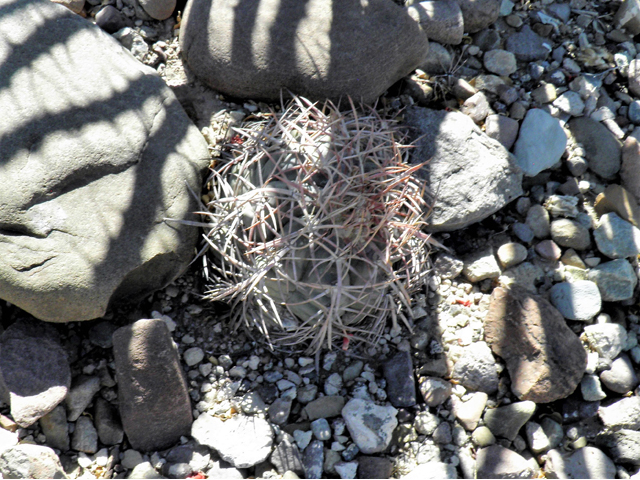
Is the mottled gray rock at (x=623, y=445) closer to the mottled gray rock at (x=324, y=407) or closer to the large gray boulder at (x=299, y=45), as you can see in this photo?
the mottled gray rock at (x=324, y=407)

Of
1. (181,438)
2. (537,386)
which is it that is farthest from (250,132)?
(537,386)

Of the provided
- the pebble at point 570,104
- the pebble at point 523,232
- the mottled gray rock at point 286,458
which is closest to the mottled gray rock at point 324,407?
the mottled gray rock at point 286,458

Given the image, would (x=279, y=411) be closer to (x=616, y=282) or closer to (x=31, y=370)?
(x=31, y=370)

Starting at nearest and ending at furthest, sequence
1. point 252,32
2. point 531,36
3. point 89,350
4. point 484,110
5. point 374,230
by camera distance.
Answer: point 374,230 < point 89,350 < point 252,32 < point 484,110 < point 531,36

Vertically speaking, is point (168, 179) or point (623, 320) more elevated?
point (168, 179)

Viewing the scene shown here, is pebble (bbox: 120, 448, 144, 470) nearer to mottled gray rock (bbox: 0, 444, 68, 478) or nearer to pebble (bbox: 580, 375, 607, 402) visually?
mottled gray rock (bbox: 0, 444, 68, 478)

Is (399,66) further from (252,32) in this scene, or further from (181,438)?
(181,438)

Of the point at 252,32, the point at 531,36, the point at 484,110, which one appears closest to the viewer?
the point at 252,32
